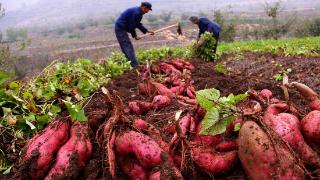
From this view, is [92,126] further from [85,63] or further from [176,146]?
[85,63]

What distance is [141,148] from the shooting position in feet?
9.17

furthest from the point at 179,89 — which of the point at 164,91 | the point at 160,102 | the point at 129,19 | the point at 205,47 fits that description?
the point at 205,47

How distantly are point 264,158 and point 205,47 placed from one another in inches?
372

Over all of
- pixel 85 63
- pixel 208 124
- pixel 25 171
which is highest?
pixel 208 124

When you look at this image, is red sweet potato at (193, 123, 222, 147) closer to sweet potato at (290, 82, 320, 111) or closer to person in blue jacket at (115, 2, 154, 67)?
sweet potato at (290, 82, 320, 111)

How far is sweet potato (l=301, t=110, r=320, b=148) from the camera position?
8.89 ft

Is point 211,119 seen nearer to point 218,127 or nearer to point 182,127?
point 218,127

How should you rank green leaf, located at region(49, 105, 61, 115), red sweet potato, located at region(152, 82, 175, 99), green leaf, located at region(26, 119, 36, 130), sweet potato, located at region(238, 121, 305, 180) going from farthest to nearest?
red sweet potato, located at region(152, 82, 175, 99) < green leaf, located at region(49, 105, 61, 115) < green leaf, located at region(26, 119, 36, 130) < sweet potato, located at region(238, 121, 305, 180)

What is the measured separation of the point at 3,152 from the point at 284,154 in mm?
2195

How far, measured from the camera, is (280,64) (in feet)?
32.0

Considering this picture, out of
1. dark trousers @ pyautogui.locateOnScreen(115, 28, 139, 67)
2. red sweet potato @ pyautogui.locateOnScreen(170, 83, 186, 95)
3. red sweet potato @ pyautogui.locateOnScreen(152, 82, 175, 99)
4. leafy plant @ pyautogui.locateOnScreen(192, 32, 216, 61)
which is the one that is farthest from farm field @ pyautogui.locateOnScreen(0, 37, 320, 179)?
leafy plant @ pyautogui.locateOnScreen(192, 32, 216, 61)

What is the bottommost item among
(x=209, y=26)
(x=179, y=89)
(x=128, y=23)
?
(x=209, y=26)

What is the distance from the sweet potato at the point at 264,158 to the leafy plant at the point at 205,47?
9.07 metres

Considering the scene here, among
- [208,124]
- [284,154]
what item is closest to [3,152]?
[208,124]
